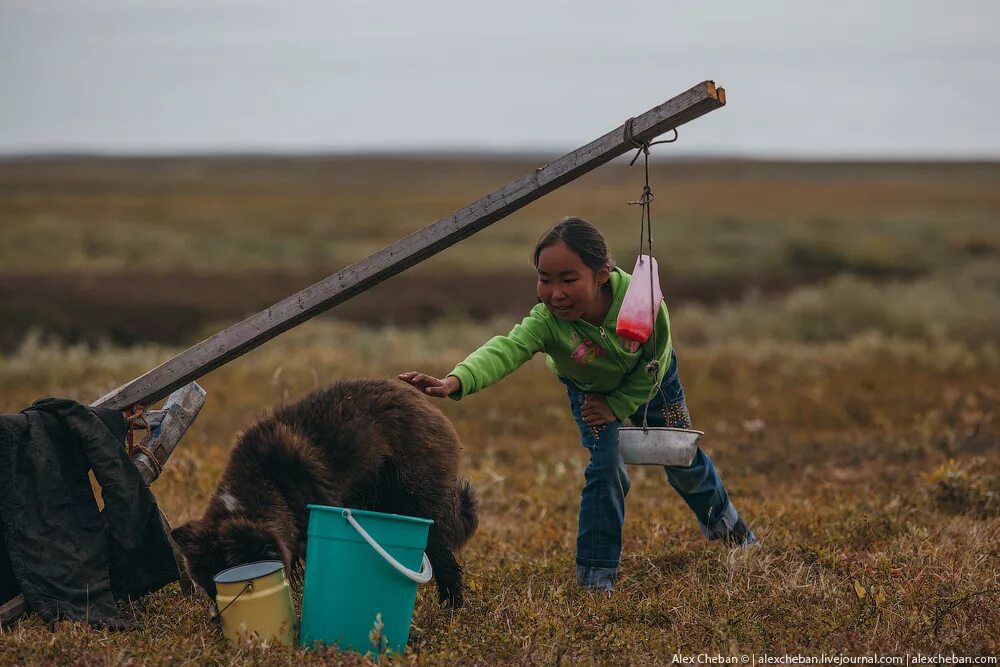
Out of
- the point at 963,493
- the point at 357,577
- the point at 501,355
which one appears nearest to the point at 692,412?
the point at 963,493

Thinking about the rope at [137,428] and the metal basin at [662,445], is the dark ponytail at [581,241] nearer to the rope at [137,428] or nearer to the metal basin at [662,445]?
the metal basin at [662,445]

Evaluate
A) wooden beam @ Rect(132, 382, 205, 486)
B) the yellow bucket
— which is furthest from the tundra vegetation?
wooden beam @ Rect(132, 382, 205, 486)

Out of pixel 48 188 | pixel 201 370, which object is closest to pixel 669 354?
pixel 201 370

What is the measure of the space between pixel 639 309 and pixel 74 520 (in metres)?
2.88

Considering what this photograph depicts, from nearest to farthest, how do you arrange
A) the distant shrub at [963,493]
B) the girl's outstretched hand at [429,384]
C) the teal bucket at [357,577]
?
the teal bucket at [357,577] < the girl's outstretched hand at [429,384] < the distant shrub at [963,493]

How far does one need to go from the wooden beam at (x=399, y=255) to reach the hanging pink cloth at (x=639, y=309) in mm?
587

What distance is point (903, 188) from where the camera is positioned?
76438 mm

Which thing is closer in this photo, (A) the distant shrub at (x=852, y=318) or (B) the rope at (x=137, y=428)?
(B) the rope at (x=137, y=428)

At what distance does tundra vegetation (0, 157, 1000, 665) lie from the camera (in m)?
4.89

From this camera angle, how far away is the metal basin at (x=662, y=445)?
5266 millimetres

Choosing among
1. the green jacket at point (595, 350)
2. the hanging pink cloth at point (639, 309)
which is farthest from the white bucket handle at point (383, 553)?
the hanging pink cloth at point (639, 309)

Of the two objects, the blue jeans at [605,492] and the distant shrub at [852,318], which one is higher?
the blue jeans at [605,492]

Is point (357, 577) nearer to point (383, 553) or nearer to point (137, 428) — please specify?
point (383, 553)

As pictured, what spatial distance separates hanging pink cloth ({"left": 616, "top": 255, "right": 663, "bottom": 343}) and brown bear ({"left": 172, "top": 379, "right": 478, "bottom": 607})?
1164mm
